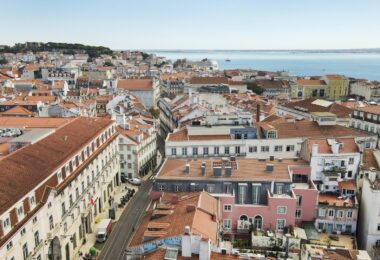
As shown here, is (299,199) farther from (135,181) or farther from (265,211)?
(135,181)

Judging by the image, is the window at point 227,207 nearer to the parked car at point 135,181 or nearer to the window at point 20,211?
the window at point 20,211

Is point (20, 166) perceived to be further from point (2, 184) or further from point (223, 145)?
point (223, 145)

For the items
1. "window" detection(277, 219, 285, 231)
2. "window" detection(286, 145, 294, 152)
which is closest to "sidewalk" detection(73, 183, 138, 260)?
"window" detection(277, 219, 285, 231)

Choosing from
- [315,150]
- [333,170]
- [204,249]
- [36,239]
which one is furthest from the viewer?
[333,170]

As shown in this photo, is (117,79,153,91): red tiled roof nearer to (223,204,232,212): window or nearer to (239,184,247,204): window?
(239,184,247,204): window

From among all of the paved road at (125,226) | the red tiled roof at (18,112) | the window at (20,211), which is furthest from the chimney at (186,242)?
the red tiled roof at (18,112)

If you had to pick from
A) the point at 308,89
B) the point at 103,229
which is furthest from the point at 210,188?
the point at 308,89

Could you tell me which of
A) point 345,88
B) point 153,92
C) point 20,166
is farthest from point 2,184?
point 345,88
